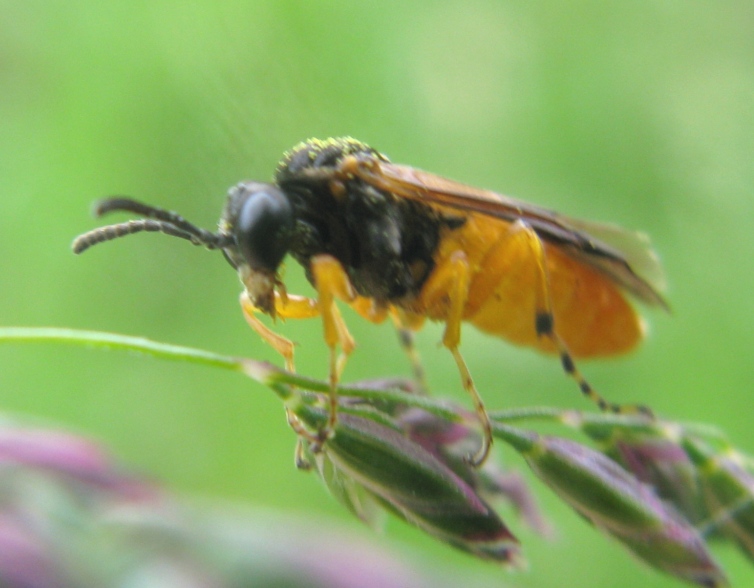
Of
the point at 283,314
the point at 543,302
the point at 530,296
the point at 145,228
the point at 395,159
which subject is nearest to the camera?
the point at 145,228

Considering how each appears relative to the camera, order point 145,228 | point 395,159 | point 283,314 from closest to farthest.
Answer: point 145,228, point 283,314, point 395,159

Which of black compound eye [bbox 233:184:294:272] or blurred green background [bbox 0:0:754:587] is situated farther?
blurred green background [bbox 0:0:754:587]

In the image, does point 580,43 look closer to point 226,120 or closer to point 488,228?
point 488,228

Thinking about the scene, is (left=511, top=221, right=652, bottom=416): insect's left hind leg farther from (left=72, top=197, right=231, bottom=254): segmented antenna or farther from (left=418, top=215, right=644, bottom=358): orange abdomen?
(left=72, top=197, right=231, bottom=254): segmented antenna

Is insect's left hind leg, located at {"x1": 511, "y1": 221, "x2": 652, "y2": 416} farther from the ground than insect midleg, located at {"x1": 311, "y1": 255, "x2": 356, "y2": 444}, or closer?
farther from the ground

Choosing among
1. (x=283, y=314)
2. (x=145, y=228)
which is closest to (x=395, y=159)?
(x=283, y=314)

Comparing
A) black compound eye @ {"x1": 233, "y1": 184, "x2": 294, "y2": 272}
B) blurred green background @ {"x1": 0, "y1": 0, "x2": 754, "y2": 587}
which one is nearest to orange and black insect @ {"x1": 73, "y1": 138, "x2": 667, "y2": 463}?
black compound eye @ {"x1": 233, "y1": 184, "x2": 294, "y2": 272}

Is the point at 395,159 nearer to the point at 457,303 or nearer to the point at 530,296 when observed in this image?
the point at 530,296
